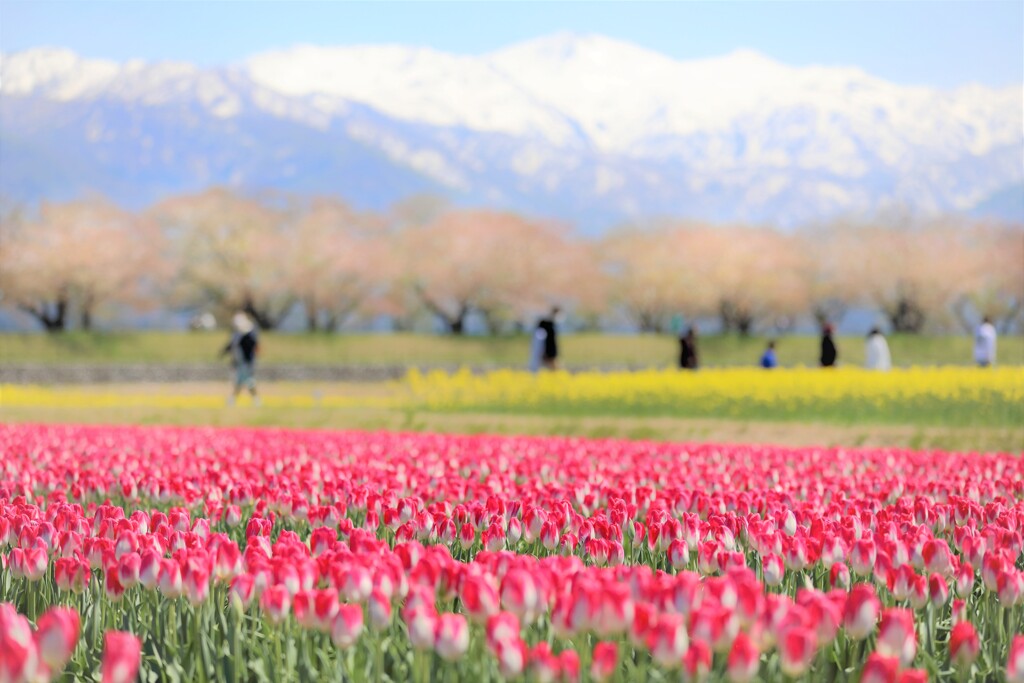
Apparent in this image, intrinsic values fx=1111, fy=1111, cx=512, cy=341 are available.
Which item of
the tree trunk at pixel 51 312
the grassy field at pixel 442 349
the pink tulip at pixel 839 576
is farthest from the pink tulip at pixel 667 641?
the tree trunk at pixel 51 312

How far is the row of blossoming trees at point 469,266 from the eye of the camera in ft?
187

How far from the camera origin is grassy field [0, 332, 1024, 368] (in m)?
43.6

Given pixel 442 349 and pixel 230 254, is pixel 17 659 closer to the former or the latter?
pixel 442 349

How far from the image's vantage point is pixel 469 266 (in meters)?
60.4

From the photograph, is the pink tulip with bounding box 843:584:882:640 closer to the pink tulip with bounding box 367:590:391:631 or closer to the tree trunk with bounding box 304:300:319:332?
the pink tulip with bounding box 367:590:391:631

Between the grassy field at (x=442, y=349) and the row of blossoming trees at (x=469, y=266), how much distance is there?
1048 centimetres

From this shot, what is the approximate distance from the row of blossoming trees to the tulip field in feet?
170

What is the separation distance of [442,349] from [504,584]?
4459cm

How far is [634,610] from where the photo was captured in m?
3.02

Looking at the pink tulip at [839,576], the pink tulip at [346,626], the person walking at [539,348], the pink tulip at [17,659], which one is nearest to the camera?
the pink tulip at [17,659]

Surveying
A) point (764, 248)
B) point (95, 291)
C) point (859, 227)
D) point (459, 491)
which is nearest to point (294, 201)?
point (95, 291)

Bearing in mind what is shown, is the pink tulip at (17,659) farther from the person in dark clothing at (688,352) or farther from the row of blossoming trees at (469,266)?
the row of blossoming trees at (469,266)

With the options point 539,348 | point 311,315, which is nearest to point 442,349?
point 311,315

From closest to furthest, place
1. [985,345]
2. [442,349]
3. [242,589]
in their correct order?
[242,589] < [985,345] < [442,349]
